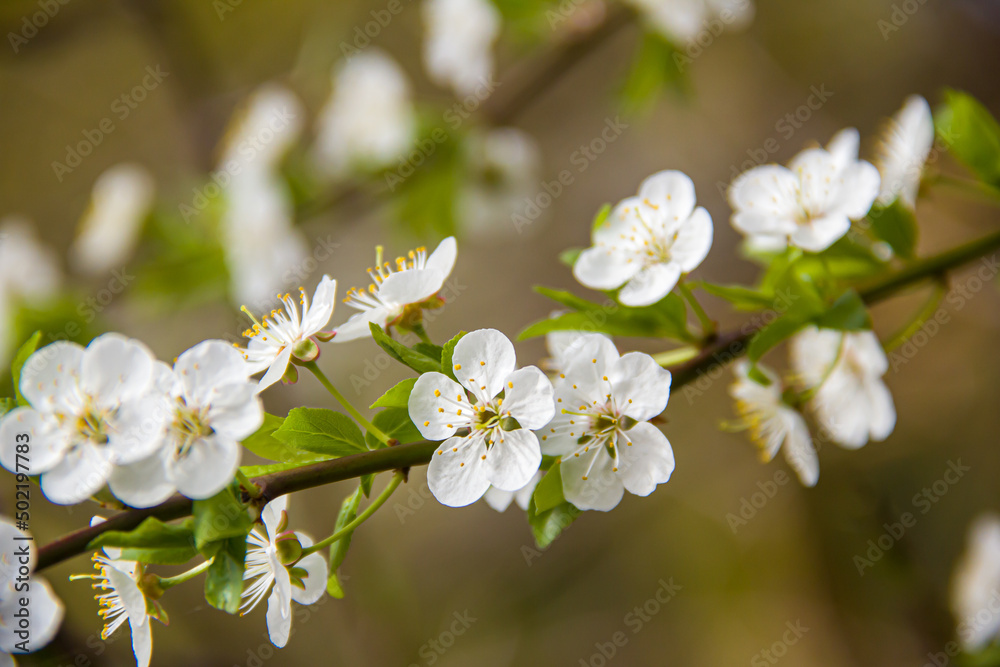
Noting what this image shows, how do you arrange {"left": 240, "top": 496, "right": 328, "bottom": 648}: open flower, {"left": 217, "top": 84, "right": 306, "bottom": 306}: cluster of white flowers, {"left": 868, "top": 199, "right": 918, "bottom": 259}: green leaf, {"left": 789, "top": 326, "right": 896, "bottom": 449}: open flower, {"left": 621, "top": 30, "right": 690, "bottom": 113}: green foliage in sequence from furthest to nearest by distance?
{"left": 217, "top": 84, "right": 306, "bottom": 306}: cluster of white flowers
{"left": 621, "top": 30, "right": 690, "bottom": 113}: green foliage
{"left": 789, "top": 326, "right": 896, "bottom": 449}: open flower
{"left": 868, "top": 199, "right": 918, "bottom": 259}: green leaf
{"left": 240, "top": 496, "right": 328, "bottom": 648}: open flower

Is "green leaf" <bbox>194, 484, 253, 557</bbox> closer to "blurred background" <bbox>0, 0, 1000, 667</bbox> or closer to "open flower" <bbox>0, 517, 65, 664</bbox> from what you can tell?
"open flower" <bbox>0, 517, 65, 664</bbox>

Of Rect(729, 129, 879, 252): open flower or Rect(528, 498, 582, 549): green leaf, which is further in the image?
Rect(729, 129, 879, 252): open flower

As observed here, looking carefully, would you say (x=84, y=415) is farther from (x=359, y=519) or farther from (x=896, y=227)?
(x=896, y=227)

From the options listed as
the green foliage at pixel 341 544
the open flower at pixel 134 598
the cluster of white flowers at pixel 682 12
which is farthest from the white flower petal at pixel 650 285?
the cluster of white flowers at pixel 682 12

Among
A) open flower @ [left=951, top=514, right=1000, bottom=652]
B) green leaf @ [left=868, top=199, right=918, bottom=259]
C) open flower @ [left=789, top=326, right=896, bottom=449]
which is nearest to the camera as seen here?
green leaf @ [left=868, top=199, right=918, bottom=259]

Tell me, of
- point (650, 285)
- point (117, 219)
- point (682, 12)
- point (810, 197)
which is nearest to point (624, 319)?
point (650, 285)

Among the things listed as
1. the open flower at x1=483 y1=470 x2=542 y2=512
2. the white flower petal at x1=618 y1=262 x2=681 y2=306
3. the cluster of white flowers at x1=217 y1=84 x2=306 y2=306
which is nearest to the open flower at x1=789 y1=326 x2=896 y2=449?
the white flower petal at x1=618 y1=262 x2=681 y2=306
